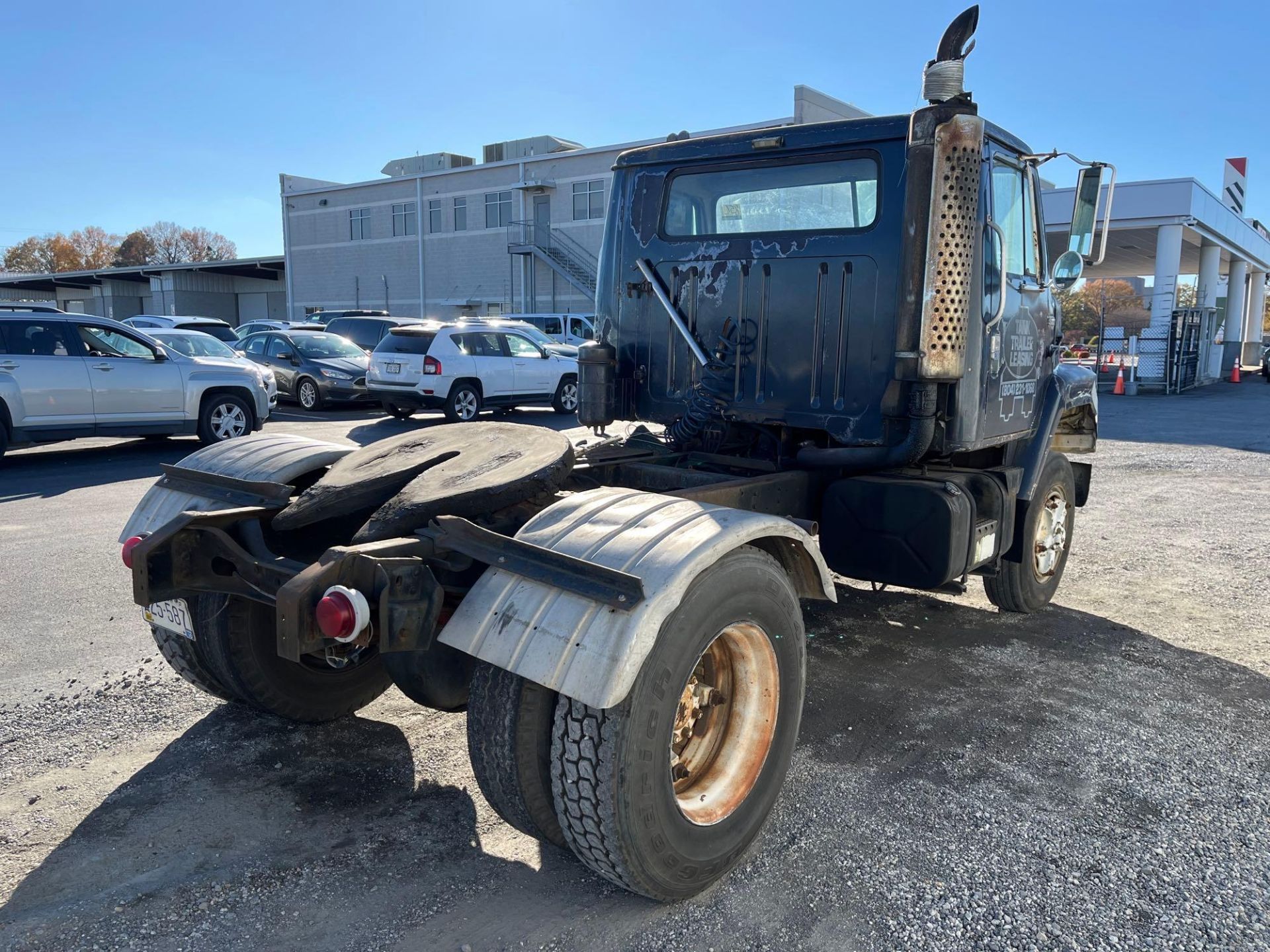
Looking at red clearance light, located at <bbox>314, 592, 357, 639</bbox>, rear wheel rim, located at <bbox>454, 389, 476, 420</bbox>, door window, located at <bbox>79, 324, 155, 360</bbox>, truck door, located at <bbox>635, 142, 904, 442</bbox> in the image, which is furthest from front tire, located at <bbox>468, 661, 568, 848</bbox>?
rear wheel rim, located at <bbox>454, 389, 476, 420</bbox>

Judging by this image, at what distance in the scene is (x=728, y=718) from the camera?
315 cm

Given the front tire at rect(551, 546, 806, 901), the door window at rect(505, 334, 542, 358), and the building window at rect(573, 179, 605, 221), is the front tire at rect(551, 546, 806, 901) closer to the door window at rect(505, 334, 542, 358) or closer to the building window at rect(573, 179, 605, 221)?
the door window at rect(505, 334, 542, 358)

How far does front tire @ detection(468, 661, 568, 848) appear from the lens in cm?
270

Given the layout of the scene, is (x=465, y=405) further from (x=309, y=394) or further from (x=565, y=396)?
(x=309, y=394)

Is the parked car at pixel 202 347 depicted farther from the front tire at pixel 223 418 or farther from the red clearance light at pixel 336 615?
the red clearance light at pixel 336 615

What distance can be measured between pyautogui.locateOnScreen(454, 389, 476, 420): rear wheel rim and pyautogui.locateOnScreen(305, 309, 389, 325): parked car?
24.2 ft

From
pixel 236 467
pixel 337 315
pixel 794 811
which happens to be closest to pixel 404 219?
pixel 337 315

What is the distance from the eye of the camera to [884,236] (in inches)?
165

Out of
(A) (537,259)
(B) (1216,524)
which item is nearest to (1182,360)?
(B) (1216,524)

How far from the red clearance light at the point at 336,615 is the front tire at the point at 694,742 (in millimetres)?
614

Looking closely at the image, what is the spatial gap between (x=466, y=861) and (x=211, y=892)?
2.45 ft

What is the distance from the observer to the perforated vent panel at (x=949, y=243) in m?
3.94


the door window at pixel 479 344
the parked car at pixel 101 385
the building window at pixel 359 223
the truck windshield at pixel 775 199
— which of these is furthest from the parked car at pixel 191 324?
the building window at pixel 359 223

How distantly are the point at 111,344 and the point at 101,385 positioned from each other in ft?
1.96
